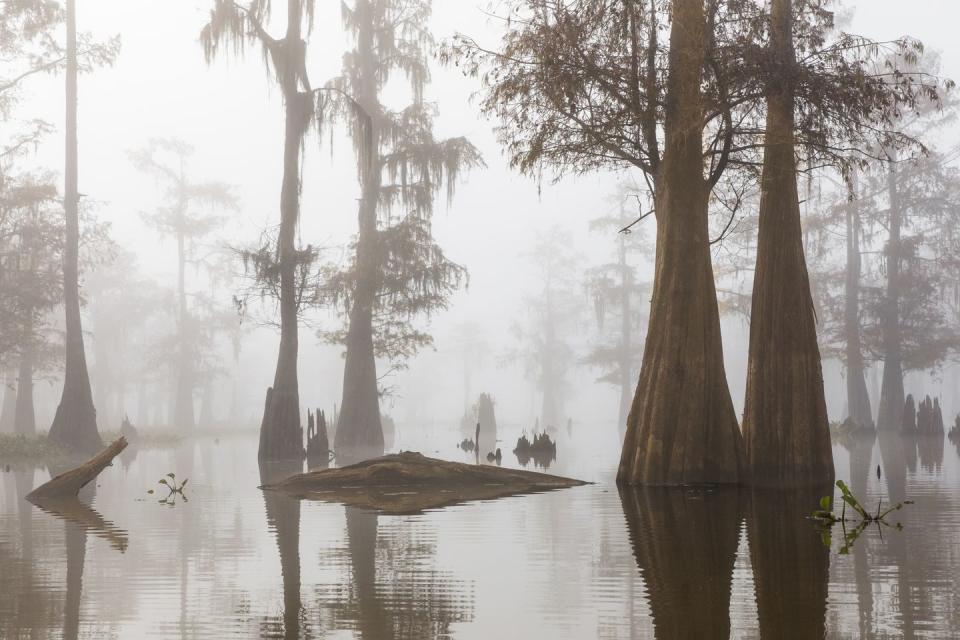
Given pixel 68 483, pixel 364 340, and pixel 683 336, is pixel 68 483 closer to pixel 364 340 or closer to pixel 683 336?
pixel 683 336

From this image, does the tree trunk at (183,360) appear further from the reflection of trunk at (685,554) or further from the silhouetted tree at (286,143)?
the reflection of trunk at (685,554)

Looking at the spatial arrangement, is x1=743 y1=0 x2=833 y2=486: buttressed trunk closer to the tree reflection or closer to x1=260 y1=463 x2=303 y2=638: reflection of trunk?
x1=260 y1=463 x2=303 y2=638: reflection of trunk

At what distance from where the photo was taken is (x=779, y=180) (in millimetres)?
14516

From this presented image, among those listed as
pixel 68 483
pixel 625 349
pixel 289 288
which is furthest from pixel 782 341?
pixel 625 349

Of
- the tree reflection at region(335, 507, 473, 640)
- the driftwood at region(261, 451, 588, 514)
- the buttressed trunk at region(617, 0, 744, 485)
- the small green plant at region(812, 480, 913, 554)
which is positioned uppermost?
the buttressed trunk at region(617, 0, 744, 485)

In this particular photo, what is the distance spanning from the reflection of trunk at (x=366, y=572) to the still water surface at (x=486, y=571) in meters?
0.02

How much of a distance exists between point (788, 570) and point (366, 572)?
2.96m

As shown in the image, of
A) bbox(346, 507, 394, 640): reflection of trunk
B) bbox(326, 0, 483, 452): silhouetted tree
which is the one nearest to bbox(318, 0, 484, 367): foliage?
bbox(326, 0, 483, 452): silhouetted tree

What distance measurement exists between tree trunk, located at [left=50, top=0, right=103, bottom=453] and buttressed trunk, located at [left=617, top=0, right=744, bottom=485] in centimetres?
1514

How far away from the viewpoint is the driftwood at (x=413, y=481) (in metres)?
13.6

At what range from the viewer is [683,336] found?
1366 centimetres

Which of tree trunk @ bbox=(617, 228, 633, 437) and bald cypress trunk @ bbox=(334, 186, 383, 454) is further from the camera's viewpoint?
tree trunk @ bbox=(617, 228, 633, 437)

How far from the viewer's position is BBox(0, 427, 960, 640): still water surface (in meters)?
5.45

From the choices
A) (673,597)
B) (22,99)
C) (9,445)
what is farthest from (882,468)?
(22,99)
